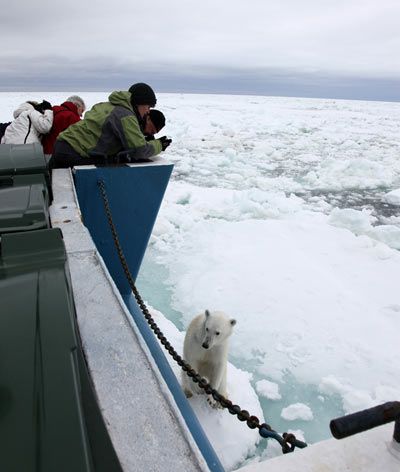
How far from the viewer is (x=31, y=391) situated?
2.25ft

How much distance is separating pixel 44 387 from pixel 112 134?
260cm

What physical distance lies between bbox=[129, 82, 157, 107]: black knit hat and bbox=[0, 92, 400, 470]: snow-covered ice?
1.80 metres

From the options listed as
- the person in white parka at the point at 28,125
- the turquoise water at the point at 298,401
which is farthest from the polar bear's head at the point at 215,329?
the person in white parka at the point at 28,125

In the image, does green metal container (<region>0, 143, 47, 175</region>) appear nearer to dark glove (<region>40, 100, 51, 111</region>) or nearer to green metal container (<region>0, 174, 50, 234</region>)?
green metal container (<region>0, 174, 50, 234</region>)

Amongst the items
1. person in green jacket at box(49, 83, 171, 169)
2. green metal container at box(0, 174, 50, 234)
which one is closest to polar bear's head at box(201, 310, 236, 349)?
green metal container at box(0, 174, 50, 234)

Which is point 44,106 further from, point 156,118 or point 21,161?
point 21,161

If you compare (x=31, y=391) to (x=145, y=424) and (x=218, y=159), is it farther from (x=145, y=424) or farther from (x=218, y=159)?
(x=218, y=159)

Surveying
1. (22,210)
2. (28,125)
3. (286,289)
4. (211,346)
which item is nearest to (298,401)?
(211,346)

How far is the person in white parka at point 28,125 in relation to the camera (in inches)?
138

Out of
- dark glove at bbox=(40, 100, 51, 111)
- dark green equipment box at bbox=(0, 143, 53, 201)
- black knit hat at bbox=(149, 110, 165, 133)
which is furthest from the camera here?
dark glove at bbox=(40, 100, 51, 111)

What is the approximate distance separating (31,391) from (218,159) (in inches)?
419

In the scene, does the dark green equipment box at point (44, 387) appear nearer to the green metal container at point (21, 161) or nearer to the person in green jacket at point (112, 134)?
the green metal container at point (21, 161)

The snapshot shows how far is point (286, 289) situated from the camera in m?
4.07

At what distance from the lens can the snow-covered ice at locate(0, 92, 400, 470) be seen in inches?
106
